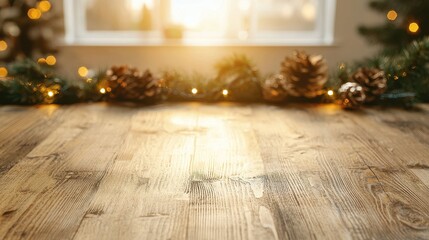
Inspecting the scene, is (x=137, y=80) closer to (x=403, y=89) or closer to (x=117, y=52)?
(x=117, y=52)

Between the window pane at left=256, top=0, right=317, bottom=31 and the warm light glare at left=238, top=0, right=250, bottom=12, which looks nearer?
the warm light glare at left=238, top=0, right=250, bottom=12

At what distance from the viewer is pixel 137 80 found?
2.55 meters

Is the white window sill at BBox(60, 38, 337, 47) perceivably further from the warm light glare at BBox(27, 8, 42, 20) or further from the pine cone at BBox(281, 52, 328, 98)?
the pine cone at BBox(281, 52, 328, 98)

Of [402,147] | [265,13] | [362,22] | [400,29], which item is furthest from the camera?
[265,13]

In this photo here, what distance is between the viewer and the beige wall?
350 cm

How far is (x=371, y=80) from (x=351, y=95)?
0.46 ft

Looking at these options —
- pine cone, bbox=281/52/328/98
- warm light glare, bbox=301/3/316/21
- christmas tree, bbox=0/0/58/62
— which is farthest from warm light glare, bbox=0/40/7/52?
warm light glare, bbox=301/3/316/21

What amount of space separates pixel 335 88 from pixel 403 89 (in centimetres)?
33

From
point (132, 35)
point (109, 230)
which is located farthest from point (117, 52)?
point (109, 230)

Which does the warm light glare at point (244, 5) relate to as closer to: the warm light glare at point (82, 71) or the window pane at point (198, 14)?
the window pane at point (198, 14)

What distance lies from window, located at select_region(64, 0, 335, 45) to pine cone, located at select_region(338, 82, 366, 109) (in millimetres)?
1131

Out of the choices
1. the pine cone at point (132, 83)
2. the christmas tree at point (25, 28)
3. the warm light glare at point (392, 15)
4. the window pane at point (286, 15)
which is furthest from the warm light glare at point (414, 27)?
the christmas tree at point (25, 28)

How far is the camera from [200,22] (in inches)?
145

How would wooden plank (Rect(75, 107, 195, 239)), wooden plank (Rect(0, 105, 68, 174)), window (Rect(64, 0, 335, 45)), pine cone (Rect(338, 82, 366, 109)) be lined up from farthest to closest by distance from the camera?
window (Rect(64, 0, 335, 45)) → pine cone (Rect(338, 82, 366, 109)) → wooden plank (Rect(0, 105, 68, 174)) → wooden plank (Rect(75, 107, 195, 239))
